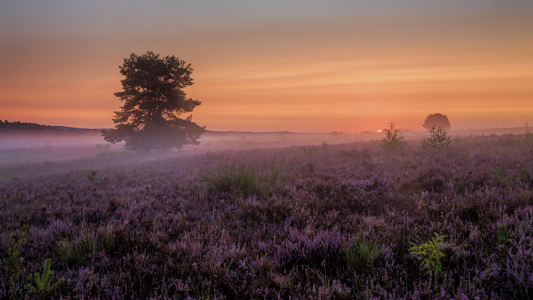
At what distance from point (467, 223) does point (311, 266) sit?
250 cm

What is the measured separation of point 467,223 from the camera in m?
3.95

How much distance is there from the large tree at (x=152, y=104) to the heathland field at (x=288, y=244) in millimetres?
19541

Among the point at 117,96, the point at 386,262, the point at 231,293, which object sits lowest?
the point at 231,293

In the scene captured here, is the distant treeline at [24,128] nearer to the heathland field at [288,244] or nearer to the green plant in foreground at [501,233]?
the heathland field at [288,244]

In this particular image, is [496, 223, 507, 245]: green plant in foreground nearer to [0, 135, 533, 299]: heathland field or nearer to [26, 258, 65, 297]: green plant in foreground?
[0, 135, 533, 299]: heathland field

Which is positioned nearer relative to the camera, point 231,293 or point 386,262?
point 231,293

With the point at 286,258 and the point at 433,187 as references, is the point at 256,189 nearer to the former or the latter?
the point at 286,258

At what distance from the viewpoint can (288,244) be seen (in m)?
3.59

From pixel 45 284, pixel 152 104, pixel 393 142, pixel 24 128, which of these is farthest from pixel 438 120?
pixel 24 128

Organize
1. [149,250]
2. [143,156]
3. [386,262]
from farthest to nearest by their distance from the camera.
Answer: [143,156] → [149,250] → [386,262]

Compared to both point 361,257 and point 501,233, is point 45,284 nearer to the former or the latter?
point 361,257

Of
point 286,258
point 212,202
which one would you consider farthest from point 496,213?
point 212,202

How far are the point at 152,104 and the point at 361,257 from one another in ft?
83.0

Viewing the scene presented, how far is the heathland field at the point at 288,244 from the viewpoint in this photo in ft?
8.86
